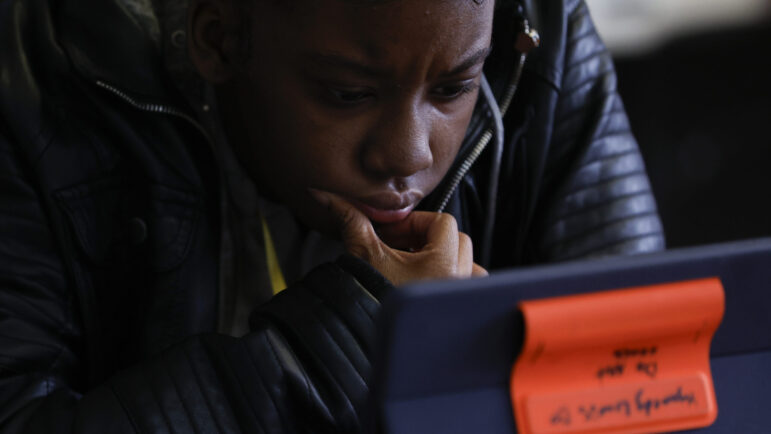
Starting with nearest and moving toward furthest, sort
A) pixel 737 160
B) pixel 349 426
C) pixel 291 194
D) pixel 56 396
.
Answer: pixel 349 426
pixel 56 396
pixel 291 194
pixel 737 160

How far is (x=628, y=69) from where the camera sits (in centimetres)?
267

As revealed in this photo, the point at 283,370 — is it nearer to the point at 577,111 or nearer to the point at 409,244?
the point at 409,244

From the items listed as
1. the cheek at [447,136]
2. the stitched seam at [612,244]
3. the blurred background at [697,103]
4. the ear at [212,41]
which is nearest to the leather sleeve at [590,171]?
the stitched seam at [612,244]

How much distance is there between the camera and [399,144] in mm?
879

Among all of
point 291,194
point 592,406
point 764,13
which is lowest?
point 764,13

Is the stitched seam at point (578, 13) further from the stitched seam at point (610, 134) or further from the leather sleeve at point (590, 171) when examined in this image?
the stitched seam at point (610, 134)

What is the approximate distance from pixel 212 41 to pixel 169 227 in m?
0.24

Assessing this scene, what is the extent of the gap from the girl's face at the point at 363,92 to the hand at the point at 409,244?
0.02m

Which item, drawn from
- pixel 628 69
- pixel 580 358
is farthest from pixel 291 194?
pixel 628 69

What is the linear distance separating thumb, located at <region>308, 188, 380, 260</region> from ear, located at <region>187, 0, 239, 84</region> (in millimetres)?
190

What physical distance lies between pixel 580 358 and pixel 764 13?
8.78ft

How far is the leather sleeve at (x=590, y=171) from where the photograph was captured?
46.4 inches

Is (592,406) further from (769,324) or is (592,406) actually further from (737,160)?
(737,160)

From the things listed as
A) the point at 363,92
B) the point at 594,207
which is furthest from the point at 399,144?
the point at 594,207
